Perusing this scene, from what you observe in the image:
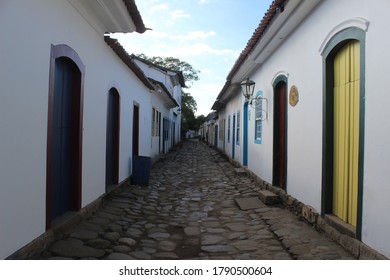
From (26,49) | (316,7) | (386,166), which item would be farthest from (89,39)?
(386,166)

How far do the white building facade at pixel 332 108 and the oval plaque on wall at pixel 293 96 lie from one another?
17 mm

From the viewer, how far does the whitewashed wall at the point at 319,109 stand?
10.0 feet

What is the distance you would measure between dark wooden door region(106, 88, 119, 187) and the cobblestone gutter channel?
410 millimetres

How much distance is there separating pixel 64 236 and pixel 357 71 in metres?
3.93

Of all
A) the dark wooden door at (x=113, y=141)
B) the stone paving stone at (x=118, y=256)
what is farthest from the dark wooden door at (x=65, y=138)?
the dark wooden door at (x=113, y=141)

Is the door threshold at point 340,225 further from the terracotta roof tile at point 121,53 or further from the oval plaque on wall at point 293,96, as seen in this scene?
the terracotta roof tile at point 121,53

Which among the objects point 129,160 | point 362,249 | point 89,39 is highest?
point 89,39

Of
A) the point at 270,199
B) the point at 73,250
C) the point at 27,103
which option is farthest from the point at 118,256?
the point at 270,199

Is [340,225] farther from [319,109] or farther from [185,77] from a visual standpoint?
[185,77]

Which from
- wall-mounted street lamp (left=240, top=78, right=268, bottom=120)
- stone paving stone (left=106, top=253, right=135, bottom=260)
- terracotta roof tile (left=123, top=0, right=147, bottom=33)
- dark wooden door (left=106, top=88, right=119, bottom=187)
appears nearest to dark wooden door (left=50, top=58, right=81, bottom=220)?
stone paving stone (left=106, top=253, right=135, bottom=260)

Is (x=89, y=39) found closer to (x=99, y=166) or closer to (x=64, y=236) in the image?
(x=99, y=166)

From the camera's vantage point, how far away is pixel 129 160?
8.56 metres

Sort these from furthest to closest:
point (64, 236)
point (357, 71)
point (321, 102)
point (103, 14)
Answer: point (103, 14)
point (321, 102)
point (64, 236)
point (357, 71)

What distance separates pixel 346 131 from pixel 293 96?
1.87 metres
